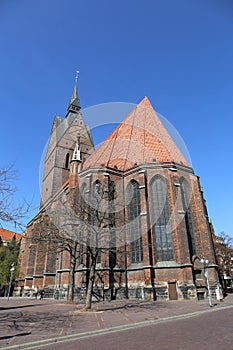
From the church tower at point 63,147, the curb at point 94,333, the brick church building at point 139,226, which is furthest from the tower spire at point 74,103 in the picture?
the curb at point 94,333

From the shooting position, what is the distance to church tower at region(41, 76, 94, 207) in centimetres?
4253

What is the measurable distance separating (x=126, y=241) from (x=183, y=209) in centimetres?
628

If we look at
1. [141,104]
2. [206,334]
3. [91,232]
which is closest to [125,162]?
[141,104]

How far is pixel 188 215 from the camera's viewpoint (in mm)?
23766

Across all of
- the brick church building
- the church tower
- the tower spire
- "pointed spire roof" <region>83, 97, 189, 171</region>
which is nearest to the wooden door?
the brick church building

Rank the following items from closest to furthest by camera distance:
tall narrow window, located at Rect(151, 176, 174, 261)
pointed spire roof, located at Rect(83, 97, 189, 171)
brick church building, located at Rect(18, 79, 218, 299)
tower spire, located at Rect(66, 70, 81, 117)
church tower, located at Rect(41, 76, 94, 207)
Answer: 1. brick church building, located at Rect(18, 79, 218, 299)
2. tall narrow window, located at Rect(151, 176, 174, 261)
3. pointed spire roof, located at Rect(83, 97, 189, 171)
4. church tower, located at Rect(41, 76, 94, 207)
5. tower spire, located at Rect(66, 70, 81, 117)

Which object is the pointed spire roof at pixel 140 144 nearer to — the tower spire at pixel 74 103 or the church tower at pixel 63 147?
the church tower at pixel 63 147

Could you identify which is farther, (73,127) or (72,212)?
(73,127)

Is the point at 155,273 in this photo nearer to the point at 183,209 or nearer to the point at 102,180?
the point at 183,209

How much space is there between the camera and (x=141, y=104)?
3647 cm

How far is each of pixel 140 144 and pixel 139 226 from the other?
435 inches

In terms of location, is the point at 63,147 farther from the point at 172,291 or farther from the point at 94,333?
the point at 94,333

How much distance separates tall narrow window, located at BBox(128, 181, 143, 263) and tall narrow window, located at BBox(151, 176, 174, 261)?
165 cm

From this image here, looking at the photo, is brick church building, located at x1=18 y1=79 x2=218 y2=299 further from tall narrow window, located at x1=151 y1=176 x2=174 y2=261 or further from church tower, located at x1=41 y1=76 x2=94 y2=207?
church tower, located at x1=41 y1=76 x2=94 y2=207
